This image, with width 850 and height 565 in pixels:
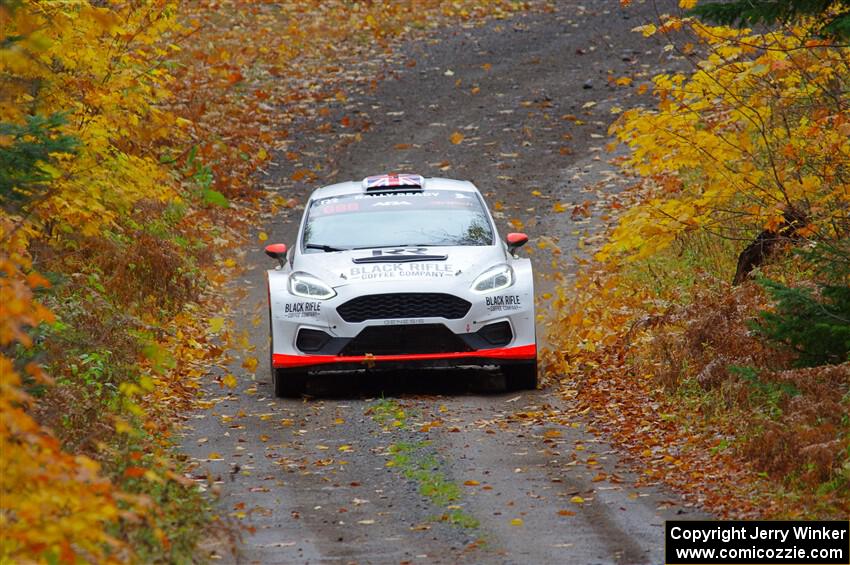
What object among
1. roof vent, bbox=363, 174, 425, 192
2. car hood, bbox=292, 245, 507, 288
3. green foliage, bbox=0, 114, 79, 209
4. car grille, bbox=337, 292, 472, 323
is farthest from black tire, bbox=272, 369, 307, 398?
green foliage, bbox=0, 114, 79, 209

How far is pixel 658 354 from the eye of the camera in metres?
12.1

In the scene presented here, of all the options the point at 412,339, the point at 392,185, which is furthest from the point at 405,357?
the point at 392,185

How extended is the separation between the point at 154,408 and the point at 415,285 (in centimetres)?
250

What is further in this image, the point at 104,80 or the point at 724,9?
the point at 104,80

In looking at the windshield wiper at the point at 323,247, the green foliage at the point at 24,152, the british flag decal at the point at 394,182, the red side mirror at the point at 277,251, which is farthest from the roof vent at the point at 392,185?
the green foliage at the point at 24,152

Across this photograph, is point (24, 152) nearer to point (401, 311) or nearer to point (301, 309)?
point (301, 309)

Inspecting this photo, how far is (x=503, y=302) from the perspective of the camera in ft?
38.5


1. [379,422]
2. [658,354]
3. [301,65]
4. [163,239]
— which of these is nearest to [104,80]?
[163,239]

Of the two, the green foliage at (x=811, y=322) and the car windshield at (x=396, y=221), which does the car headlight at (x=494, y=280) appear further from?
the green foliage at (x=811, y=322)

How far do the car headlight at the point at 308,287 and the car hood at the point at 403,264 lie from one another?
0.19 feet

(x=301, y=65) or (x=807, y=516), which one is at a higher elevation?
(x=301, y=65)

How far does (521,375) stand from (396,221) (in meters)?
2.09

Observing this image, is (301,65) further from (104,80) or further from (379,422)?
(379,422)

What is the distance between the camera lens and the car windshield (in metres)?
12.6
